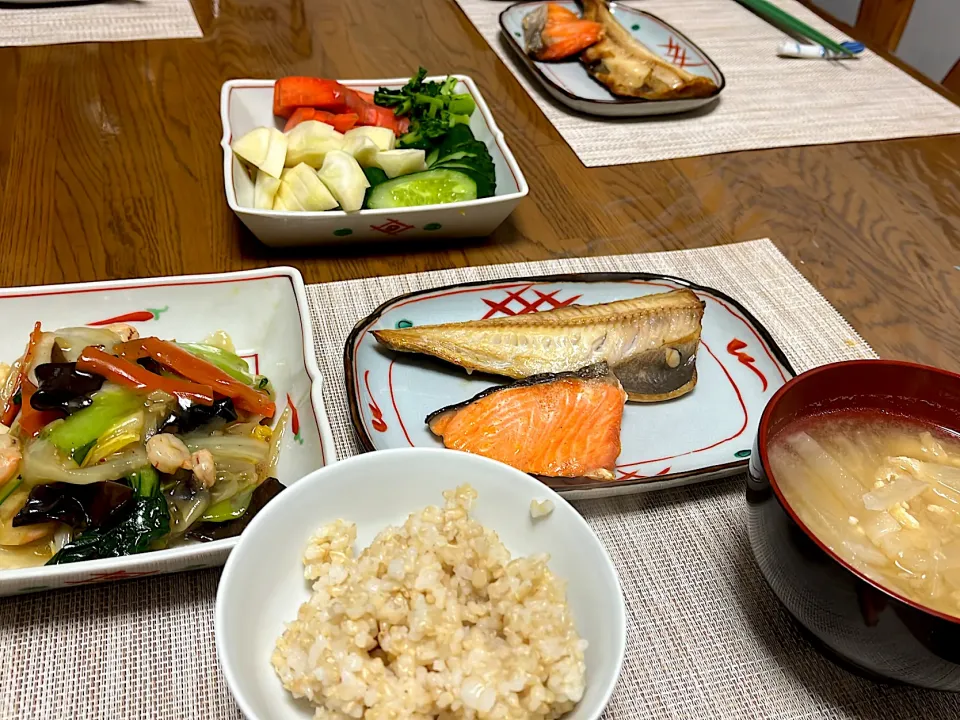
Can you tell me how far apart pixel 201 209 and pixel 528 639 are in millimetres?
1405

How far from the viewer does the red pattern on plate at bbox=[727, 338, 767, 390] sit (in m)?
1.49

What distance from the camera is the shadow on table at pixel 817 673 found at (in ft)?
3.43

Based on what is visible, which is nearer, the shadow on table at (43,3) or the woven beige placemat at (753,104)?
the woven beige placemat at (753,104)

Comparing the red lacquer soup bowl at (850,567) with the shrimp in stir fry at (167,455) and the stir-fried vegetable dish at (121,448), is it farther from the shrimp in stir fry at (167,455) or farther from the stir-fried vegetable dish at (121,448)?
the shrimp in stir fry at (167,455)

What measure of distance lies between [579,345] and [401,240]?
56 centimetres

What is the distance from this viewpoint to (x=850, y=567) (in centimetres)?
86

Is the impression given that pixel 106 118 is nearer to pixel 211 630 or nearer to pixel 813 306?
pixel 211 630

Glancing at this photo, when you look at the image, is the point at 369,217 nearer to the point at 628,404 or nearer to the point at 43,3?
the point at 628,404

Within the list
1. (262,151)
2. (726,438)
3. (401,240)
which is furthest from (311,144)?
(726,438)

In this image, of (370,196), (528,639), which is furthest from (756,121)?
(528,639)

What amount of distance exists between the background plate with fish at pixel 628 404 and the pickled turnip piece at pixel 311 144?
1.77 feet

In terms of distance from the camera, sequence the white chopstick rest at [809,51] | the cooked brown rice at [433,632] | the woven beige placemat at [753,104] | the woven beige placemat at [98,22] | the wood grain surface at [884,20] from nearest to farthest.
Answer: the cooked brown rice at [433,632] → the woven beige placemat at [753,104] → the woven beige placemat at [98,22] → the white chopstick rest at [809,51] → the wood grain surface at [884,20]

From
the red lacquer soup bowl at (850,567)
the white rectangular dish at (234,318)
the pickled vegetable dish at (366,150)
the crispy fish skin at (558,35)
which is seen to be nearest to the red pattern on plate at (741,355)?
the red lacquer soup bowl at (850,567)

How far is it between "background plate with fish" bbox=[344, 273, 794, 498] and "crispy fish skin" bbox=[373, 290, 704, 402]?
4 cm
